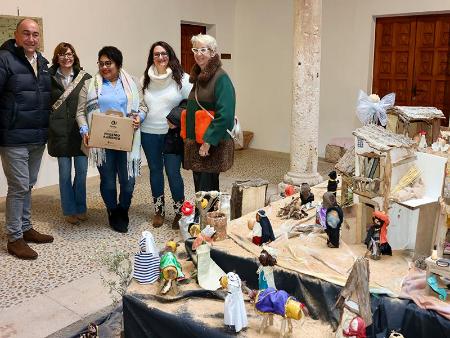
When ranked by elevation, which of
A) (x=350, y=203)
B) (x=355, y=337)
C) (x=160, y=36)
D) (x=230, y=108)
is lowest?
(x=355, y=337)

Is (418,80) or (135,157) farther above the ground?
(418,80)

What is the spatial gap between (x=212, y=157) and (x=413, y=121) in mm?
1309

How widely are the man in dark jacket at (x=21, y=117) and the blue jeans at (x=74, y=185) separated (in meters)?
0.43

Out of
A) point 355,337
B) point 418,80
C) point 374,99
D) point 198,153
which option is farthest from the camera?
point 418,80

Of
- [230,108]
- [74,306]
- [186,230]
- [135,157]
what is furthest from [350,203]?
[135,157]

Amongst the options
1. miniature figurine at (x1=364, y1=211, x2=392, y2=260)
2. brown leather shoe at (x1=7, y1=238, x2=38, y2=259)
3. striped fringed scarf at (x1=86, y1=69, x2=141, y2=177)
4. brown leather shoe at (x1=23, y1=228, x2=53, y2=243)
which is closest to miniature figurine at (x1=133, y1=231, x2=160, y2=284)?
miniature figurine at (x1=364, y1=211, x2=392, y2=260)

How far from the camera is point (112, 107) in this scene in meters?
3.66

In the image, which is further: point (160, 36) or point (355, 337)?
point (160, 36)

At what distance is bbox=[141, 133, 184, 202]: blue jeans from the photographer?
12.4 feet

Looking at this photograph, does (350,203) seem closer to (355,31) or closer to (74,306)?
(74,306)

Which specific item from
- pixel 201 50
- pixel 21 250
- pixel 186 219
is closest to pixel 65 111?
pixel 21 250

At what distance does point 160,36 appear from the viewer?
21.2ft

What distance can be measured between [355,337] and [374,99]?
1516 mm

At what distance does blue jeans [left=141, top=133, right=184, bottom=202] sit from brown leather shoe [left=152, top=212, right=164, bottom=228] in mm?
236
